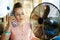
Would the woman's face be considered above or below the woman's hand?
above

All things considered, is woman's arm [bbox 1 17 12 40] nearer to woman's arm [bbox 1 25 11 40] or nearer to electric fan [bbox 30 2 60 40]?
woman's arm [bbox 1 25 11 40]

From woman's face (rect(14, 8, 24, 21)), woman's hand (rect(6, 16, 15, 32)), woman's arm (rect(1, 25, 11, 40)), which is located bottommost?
woman's arm (rect(1, 25, 11, 40))

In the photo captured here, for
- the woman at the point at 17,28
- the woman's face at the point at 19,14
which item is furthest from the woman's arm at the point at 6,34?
the woman's face at the point at 19,14

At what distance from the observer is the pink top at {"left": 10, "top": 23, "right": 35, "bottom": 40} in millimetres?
1792

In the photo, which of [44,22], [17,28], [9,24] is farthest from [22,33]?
[44,22]

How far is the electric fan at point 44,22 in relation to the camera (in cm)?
177

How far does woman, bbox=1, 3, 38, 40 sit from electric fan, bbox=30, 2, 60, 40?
0.08 m

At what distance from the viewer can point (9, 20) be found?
1.78 m

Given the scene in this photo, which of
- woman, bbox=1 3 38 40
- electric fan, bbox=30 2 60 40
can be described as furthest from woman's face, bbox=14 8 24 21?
electric fan, bbox=30 2 60 40

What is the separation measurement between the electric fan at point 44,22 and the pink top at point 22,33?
0.20ft

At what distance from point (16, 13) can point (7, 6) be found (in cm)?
13

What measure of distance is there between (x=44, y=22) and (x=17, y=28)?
1.07 ft

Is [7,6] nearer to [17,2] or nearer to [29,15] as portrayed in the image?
[17,2]

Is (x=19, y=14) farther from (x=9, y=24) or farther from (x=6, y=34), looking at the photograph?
(x=6, y=34)
